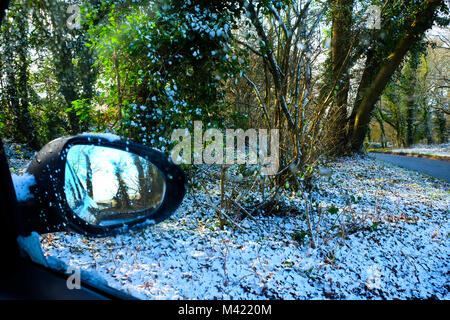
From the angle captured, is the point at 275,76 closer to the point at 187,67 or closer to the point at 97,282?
the point at 187,67

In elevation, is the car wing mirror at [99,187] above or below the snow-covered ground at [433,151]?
above

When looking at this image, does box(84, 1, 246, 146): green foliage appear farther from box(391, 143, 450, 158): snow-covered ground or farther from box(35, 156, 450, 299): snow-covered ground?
box(391, 143, 450, 158): snow-covered ground

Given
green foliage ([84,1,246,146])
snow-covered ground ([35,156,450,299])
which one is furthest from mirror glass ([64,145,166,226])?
green foliage ([84,1,246,146])

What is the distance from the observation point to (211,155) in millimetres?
4820

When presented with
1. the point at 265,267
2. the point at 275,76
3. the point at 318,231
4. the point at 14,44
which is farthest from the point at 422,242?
the point at 14,44

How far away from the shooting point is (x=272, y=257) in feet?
10.4

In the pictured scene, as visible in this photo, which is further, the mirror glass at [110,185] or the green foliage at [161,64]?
the green foliage at [161,64]

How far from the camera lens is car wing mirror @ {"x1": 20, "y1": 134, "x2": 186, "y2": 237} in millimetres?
909

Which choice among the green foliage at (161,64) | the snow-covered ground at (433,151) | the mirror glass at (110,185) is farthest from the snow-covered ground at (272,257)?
the snow-covered ground at (433,151)

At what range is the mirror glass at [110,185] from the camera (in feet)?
3.43

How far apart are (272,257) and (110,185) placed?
2.46m

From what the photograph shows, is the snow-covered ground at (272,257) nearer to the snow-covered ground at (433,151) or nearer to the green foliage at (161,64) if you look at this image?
the green foliage at (161,64)

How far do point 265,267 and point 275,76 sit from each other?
314cm

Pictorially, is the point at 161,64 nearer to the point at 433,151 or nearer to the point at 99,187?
the point at 99,187
